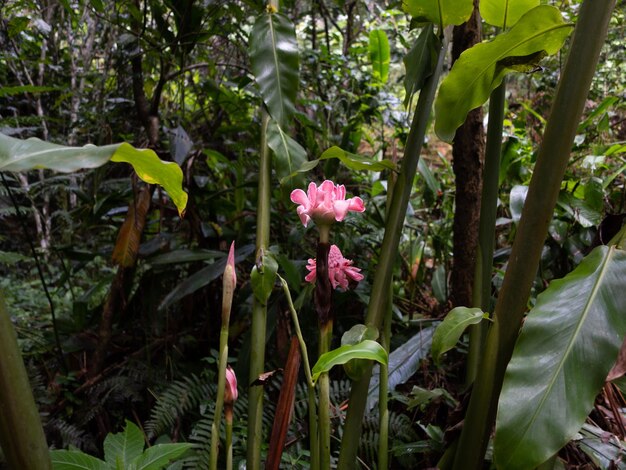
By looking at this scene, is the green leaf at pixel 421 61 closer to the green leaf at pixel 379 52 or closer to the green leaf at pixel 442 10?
the green leaf at pixel 442 10

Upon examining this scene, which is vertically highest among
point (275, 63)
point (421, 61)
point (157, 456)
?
point (275, 63)

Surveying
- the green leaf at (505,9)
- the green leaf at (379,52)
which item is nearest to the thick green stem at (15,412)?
the green leaf at (505,9)

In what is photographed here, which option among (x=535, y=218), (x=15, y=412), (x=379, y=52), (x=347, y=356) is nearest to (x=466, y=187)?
(x=535, y=218)

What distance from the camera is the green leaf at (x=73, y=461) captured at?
65 cm

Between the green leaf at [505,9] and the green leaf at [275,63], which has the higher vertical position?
the green leaf at [275,63]

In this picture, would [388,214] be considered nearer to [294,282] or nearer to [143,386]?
[294,282]

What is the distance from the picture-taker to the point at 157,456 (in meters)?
0.66

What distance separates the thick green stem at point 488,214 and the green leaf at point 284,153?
29 cm

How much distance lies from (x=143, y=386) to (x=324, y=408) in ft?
3.09

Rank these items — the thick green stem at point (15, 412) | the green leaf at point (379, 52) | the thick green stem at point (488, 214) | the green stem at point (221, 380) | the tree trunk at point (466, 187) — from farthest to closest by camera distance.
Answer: the green leaf at point (379, 52) → the tree trunk at point (466, 187) → the thick green stem at point (488, 214) → the green stem at point (221, 380) → the thick green stem at point (15, 412)

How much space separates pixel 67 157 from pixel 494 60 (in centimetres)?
56

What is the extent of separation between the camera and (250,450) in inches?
27.4

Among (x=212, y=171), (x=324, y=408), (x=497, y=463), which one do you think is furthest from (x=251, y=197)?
(x=497, y=463)

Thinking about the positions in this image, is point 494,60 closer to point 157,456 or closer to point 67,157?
point 67,157
